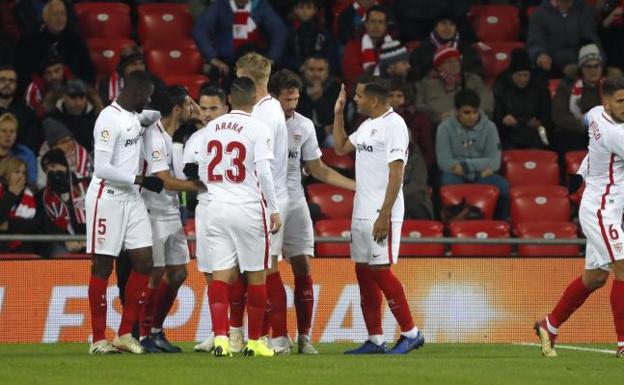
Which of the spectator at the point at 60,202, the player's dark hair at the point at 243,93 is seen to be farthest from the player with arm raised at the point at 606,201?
the spectator at the point at 60,202

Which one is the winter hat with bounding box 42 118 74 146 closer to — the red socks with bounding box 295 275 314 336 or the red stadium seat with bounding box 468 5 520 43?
the red socks with bounding box 295 275 314 336

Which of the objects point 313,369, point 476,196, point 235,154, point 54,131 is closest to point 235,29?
point 54,131

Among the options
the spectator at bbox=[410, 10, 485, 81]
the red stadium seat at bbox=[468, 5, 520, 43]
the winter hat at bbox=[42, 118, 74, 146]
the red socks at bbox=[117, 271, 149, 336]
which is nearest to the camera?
the red socks at bbox=[117, 271, 149, 336]

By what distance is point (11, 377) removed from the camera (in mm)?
9727

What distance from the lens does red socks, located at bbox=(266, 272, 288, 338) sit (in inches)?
463

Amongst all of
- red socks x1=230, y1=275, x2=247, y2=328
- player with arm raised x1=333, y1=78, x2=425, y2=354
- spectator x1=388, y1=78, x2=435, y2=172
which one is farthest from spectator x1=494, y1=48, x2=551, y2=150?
red socks x1=230, y1=275, x2=247, y2=328

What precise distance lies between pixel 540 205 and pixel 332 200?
2.26 meters

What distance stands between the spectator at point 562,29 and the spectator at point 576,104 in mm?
836

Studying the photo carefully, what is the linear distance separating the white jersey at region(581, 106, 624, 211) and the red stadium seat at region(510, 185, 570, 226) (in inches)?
193

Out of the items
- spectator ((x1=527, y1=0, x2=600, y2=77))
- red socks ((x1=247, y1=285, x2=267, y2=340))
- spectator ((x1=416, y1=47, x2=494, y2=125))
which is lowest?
red socks ((x1=247, y1=285, x2=267, y2=340))

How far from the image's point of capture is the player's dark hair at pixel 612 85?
11188 millimetres

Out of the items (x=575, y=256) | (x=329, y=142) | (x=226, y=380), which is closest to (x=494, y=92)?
(x=329, y=142)

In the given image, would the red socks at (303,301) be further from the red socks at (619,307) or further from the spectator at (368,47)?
the spectator at (368,47)

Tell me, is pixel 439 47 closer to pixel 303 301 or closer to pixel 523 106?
pixel 523 106
